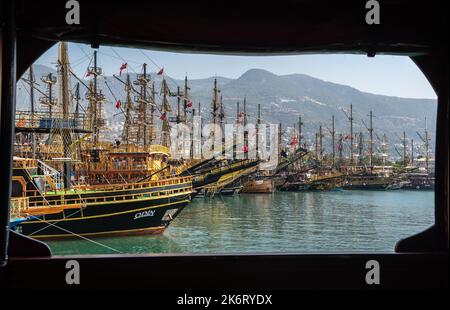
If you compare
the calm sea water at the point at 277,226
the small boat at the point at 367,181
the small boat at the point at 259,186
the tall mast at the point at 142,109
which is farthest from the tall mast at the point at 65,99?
the small boat at the point at 367,181

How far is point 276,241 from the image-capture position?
12273 mm

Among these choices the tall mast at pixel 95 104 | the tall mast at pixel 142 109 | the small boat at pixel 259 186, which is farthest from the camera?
the small boat at pixel 259 186

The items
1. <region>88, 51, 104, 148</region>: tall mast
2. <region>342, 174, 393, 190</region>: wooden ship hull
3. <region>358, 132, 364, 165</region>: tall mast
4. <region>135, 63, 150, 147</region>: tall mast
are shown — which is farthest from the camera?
<region>358, 132, 364, 165</region>: tall mast

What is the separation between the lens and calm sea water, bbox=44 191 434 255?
9.72 meters

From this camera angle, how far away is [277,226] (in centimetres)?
1459

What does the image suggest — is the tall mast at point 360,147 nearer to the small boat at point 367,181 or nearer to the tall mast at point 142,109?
the small boat at point 367,181

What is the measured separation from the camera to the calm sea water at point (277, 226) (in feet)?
31.9

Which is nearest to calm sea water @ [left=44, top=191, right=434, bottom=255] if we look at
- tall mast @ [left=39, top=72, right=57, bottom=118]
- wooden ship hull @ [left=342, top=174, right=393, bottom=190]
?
wooden ship hull @ [left=342, top=174, right=393, bottom=190]

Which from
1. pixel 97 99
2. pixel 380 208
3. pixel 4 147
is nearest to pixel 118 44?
pixel 4 147

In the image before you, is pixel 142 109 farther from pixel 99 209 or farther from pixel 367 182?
pixel 367 182

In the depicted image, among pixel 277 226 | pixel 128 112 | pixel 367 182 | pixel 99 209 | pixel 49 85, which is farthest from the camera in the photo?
pixel 367 182

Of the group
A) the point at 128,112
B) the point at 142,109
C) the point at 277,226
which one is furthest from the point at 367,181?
the point at 128,112

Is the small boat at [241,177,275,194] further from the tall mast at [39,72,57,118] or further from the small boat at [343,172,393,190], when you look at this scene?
the tall mast at [39,72,57,118]

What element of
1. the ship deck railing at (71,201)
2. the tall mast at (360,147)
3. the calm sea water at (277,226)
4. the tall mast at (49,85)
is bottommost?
the calm sea water at (277,226)
